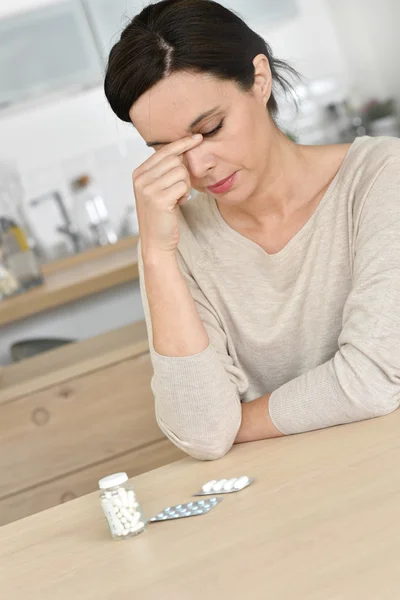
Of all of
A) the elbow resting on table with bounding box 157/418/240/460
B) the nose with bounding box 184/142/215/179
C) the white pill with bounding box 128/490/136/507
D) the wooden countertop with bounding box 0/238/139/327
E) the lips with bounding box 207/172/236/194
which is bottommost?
the wooden countertop with bounding box 0/238/139/327

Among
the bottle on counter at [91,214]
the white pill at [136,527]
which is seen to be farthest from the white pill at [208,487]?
the bottle on counter at [91,214]

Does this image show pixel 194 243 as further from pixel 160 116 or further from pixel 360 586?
pixel 360 586

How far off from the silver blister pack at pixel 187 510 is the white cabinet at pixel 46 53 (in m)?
2.89

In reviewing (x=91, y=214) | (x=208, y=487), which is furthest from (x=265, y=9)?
(x=208, y=487)

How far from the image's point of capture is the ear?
4.93 feet

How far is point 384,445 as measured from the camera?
1062 mm

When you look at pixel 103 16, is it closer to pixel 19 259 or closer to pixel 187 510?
pixel 19 259

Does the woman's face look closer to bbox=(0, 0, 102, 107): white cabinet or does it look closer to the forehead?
the forehead

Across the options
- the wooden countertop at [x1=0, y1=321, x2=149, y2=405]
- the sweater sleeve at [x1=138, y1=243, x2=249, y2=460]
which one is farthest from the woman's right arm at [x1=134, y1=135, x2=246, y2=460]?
the wooden countertop at [x1=0, y1=321, x2=149, y2=405]

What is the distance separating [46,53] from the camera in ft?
12.1

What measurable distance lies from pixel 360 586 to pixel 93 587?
1.00ft

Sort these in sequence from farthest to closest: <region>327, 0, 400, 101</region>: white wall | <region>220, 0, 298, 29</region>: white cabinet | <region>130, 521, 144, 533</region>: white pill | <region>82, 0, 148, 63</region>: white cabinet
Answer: <region>327, 0, 400, 101</region>: white wall
<region>220, 0, 298, 29</region>: white cabinet
<region>82, 0, 148, 63</region>: white cabinet
<region>130, 521, 144, 533</region>: white pill

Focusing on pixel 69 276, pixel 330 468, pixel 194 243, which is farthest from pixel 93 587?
pixel 69 276

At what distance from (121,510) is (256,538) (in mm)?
206
